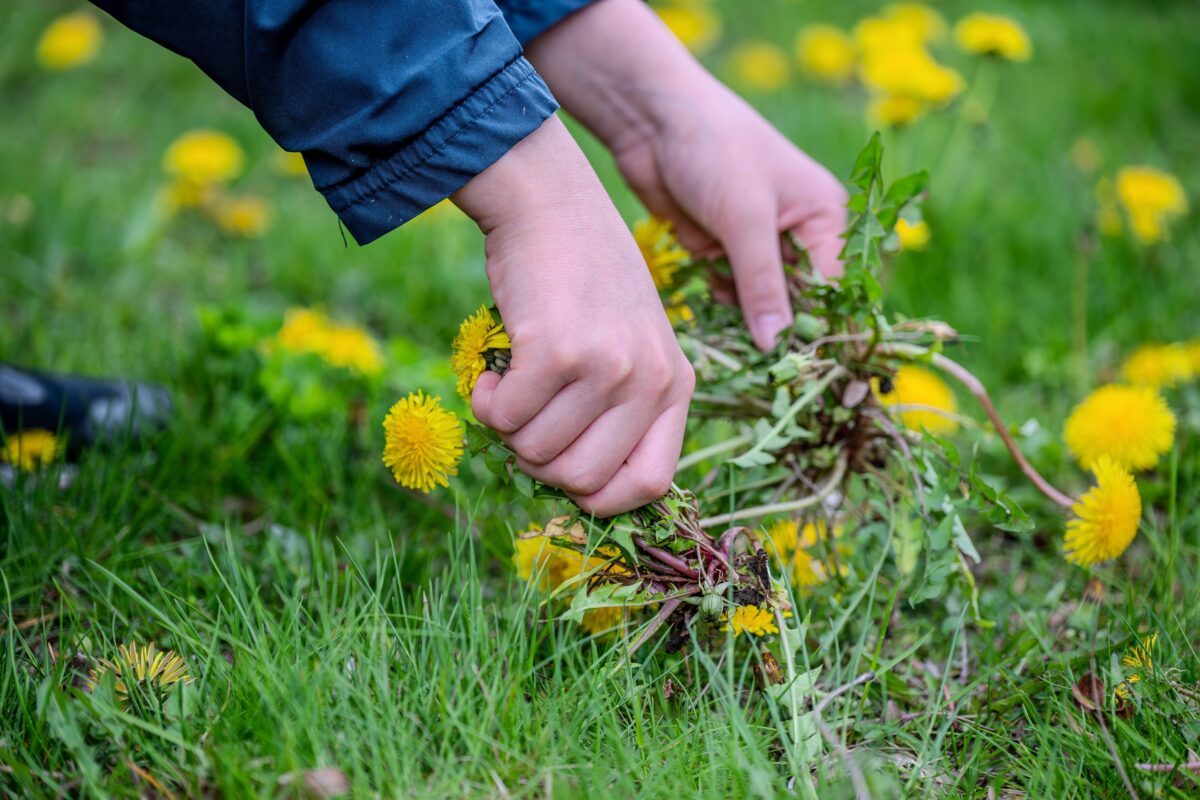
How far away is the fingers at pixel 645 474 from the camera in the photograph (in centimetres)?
102

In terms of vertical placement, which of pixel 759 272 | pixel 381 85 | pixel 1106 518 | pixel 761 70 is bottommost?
pixel 761 70

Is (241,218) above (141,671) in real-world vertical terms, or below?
below

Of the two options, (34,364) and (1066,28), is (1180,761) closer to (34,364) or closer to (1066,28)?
(34,364)

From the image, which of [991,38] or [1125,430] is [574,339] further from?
[991,38]

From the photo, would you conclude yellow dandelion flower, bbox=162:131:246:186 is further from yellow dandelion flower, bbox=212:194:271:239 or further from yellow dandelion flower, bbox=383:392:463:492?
yellow dandelion flower, bbox=383:392:463:492

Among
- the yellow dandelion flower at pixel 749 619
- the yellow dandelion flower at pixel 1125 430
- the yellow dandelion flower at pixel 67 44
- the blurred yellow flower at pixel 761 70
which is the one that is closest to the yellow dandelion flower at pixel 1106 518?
the yellow dandelion flower at pixel 1125 430

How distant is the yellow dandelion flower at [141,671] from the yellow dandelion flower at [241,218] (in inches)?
70.2

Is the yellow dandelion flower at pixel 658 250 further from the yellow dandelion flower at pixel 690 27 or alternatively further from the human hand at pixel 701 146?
the yellow dandelion flower at pixel 690 27

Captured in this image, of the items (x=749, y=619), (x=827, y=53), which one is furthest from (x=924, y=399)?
(x=827, y=53)

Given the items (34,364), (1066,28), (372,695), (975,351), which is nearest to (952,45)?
(1066,28)

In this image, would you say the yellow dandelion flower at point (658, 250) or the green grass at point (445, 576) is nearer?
the green grass at point (445, 576)

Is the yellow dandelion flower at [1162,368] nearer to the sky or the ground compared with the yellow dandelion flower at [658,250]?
nearer to the ground

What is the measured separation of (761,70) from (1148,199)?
1691 mm

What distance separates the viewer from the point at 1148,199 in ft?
7.36
